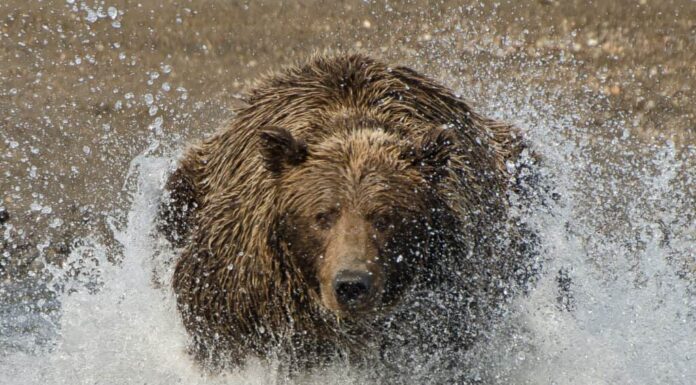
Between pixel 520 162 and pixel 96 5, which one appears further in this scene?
pixel 96 5

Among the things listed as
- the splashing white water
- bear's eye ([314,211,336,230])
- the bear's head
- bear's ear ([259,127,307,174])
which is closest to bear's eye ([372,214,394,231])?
the bear's head

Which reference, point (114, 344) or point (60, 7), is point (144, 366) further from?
point (60, 7)

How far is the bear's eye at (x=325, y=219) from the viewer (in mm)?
5379

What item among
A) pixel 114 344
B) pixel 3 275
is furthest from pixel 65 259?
pixel 114 344

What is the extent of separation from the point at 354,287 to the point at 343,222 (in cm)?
48

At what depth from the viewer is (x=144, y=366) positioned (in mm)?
6672

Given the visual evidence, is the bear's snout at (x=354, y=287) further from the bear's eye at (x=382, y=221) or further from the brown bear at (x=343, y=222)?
the bear's eye at (x=382, y=221)

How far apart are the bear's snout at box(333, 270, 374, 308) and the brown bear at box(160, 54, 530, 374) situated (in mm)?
35

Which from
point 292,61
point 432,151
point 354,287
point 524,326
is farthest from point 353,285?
point 292,61

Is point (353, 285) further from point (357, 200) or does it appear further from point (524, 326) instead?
point (524, 326)

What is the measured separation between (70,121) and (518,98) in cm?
420

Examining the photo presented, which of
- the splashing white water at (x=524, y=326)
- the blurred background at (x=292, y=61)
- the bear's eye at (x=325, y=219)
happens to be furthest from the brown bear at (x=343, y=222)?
the blurred background at (x=292, y=61)

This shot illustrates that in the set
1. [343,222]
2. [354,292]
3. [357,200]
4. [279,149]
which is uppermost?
[279,149]

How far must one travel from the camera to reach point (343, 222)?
209 inches
